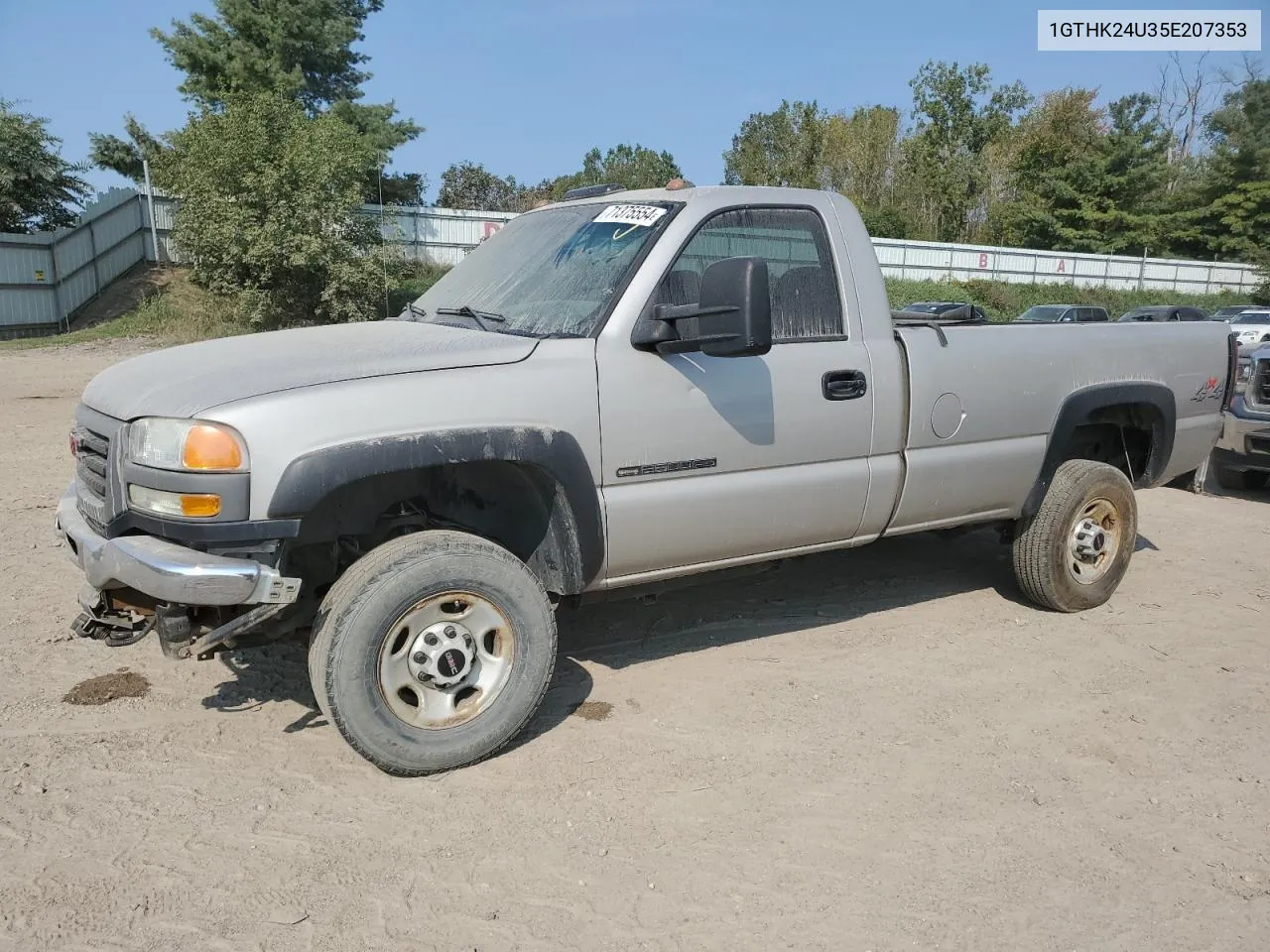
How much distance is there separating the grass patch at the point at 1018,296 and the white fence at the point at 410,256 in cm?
60

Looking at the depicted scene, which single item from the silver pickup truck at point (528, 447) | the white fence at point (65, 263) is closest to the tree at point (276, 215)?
the white fence at point (65, 263)

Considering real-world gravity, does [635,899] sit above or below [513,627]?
below

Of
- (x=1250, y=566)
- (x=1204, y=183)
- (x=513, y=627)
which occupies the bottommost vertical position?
(x=1250, y=566)

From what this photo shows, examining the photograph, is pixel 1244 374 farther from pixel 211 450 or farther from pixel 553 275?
pixel 211 450

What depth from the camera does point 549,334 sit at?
146 inches

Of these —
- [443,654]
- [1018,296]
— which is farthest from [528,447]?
[1018,296]

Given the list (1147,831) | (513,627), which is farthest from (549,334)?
(1147,831)

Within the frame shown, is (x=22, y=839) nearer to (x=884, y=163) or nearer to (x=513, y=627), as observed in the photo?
(x=513, y=627)

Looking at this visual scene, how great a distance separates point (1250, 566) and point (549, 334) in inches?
203

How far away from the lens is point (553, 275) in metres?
3.99

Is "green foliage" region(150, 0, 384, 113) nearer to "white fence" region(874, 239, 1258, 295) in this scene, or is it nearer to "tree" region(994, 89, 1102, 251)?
"white fence" region(874, 239, 1258, 295)

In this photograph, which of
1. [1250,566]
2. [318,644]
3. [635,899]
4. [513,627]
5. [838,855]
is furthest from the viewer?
[1250,566]

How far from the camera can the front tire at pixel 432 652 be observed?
3.22 m

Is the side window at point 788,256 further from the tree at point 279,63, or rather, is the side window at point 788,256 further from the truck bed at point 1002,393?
the tree at point 279,63
